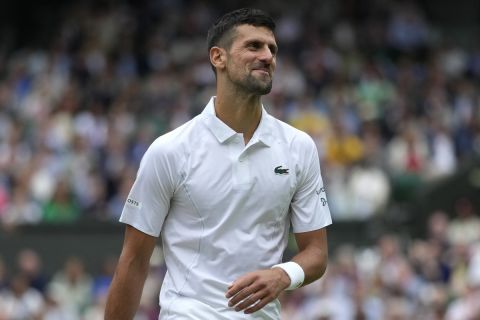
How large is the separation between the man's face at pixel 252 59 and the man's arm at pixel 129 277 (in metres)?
0.83

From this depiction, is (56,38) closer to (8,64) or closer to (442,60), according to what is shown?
(8,64)

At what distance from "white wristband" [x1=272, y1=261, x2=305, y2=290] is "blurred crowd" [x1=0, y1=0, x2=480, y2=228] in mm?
10289

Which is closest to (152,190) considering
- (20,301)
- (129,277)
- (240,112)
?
(129,277)

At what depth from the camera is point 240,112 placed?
583 centimetres

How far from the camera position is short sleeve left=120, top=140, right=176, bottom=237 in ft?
18.6

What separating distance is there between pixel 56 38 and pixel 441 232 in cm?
1056

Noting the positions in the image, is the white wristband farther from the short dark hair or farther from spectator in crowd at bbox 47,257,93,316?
spectator in crowd at bbox 47,257,93,316

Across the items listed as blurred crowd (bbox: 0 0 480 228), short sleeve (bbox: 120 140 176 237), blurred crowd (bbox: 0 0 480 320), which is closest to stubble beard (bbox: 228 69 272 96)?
short sleeve (bbox: 120 140 176 237)

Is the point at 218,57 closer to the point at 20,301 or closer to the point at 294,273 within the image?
the point at 294,273

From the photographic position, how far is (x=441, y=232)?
14703 millimetres

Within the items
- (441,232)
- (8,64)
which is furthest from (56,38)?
(441,232)

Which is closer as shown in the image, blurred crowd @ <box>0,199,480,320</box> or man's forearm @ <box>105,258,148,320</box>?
man's forearm @ <box>105,258,148,320</box>

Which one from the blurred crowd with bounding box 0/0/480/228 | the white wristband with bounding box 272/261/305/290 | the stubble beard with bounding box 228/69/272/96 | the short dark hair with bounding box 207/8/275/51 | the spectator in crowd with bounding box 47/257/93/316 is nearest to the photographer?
the white wristband with bounding box 272/261/305/290

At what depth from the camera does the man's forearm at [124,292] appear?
5.67 metres
